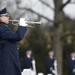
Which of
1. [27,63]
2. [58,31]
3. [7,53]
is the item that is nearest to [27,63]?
[27,63]

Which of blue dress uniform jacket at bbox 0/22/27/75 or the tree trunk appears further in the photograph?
the tree trunk

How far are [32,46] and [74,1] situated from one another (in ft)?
28.4

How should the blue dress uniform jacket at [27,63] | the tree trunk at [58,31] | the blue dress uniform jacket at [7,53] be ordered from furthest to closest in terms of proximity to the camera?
the tree trunk at [58,31], the blue dress uniform jacket at [27,63], the blue dress uniform jacket at [7,53]

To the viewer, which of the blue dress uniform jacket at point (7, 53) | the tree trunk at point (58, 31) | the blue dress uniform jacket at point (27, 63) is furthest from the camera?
the tree trunk at point (58, 31)

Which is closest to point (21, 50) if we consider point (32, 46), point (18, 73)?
point (32, 46)

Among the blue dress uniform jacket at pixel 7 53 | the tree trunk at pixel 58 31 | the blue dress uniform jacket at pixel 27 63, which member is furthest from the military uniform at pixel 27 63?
the blue dress uniform jacket at pixel 7 53

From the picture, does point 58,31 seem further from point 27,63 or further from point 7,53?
point 7,53

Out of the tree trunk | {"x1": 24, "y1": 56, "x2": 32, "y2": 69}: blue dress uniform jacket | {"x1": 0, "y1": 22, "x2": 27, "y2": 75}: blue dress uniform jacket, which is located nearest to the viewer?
{"x1": 0, "y1": 22, "x2": 27, "y2": 75}: blue dress uniform jacket

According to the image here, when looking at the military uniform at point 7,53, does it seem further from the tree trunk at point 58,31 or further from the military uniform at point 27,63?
the tree trunk at point 58,31

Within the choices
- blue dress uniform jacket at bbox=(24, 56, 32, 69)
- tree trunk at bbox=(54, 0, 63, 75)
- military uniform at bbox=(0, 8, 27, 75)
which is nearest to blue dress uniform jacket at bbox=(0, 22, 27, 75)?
military uniform at bbox=(0, 8, 27, 75)

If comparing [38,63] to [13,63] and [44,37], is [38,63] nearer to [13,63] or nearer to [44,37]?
[44,37]

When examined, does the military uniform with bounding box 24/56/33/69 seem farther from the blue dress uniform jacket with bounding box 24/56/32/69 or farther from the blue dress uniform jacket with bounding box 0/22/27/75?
the blue dress uniform jacket with bounding box 0/22/27/75

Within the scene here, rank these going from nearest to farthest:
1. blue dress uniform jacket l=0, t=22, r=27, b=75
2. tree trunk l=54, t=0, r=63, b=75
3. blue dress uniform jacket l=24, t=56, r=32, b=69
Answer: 1. blue dress uniform jacket l=0, t=22, r=27, b=75
2. blue dress uniform jacket l=24, t=56, r=32, b=69
3. tree trunk l=54, t=0, r=63, b=75

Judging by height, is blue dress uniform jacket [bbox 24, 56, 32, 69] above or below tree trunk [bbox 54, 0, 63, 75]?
below
